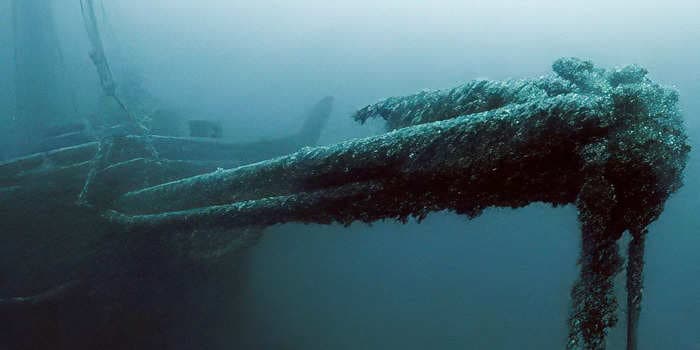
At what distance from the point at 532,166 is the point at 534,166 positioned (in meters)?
0.01

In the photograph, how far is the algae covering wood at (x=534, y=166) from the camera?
6.66ft

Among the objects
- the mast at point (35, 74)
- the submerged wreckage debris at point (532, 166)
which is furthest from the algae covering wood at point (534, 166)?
the mast at point (35, 74)

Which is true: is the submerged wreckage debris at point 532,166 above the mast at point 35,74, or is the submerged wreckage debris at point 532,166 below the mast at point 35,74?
below

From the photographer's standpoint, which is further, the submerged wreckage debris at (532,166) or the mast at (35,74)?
the mast at (35,74)

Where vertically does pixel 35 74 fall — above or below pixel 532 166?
above

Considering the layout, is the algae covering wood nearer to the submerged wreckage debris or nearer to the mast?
the submerged wreckage debris

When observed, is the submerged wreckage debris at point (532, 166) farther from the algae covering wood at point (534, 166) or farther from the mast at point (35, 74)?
the mast at point (35, 74)

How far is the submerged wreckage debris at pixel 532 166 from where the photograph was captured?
6.66ft

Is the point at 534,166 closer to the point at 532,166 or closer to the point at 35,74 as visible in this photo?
the point at 532,166

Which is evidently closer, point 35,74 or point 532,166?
point 532,166

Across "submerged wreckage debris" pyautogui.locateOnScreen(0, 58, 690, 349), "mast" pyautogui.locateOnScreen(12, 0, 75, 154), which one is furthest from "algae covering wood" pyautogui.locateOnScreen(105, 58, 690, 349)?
"mast" pyautogui.locateOnScreen(12, 0, 75, 154)

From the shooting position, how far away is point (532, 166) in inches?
86.6

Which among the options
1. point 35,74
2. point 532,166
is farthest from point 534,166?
point 35,74

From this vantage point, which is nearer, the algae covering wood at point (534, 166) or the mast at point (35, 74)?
the algae covering wood at point (534, 166)
